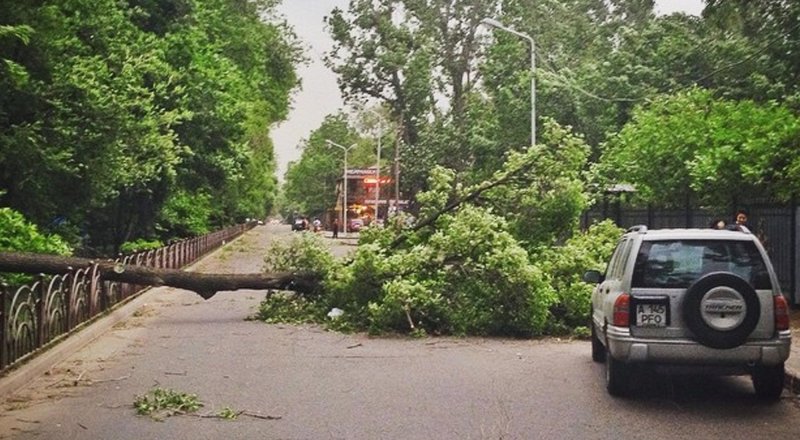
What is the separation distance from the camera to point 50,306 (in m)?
13.1

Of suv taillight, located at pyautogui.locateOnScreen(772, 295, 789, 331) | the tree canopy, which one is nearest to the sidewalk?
suv taillight, located at pyautogui.locateOnScreen(772, 295, 789, 331)

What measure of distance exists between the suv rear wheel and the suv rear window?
2.97 feet

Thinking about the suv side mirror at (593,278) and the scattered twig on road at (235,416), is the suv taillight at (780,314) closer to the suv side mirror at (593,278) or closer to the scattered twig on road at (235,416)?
the suv side mirror at (593,278)

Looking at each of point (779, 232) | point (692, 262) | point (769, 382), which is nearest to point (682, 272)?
point (692, 262)

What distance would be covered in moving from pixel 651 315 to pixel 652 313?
0.02m

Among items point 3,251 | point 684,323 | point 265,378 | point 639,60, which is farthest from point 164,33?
point 684,323

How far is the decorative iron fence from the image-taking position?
35.9 ft

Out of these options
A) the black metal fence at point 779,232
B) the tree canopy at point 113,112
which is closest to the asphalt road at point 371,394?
the black metal fence at point 779,232

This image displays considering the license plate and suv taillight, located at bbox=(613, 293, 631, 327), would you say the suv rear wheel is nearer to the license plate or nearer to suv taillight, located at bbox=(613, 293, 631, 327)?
the license plate

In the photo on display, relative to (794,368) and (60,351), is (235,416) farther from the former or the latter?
(794,368)

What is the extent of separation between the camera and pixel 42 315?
12.4 metres

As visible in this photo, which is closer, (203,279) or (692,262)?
(692,262)

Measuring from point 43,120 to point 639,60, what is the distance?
28.6 meters

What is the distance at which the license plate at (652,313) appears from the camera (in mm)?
9305
